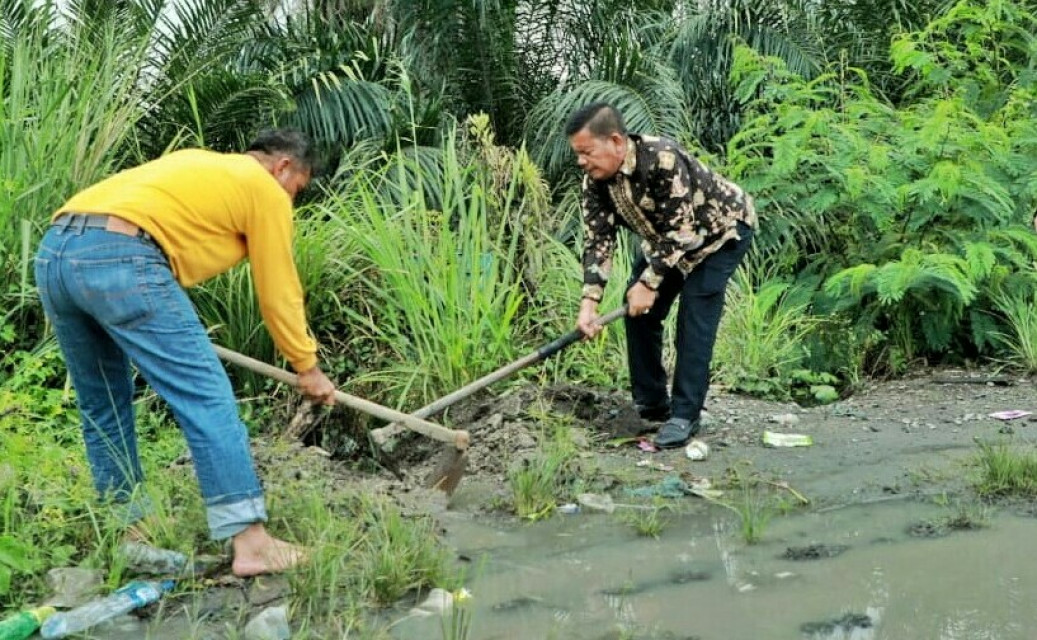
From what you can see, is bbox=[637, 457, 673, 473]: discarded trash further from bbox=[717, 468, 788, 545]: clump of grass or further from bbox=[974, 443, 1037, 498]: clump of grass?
bbox=[974, 443, 1037, 498]: clump of grass

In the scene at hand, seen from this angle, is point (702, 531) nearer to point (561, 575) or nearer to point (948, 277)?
point (561, 575)

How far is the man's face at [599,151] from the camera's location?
5406 millimetres

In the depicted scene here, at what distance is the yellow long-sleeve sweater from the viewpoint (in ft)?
12.2

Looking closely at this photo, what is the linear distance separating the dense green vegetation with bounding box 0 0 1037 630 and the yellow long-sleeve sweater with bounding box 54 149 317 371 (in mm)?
909

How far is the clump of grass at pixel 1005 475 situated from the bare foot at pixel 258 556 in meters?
2.82

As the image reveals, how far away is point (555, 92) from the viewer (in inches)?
400

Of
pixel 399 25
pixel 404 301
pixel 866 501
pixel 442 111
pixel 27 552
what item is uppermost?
pixel 399 25

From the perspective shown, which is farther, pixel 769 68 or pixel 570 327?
pixel 769 68

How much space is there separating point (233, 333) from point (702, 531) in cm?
287

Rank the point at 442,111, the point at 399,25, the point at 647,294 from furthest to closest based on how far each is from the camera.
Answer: the point at 399,25 < the point at 442,111 < the point at 647,294

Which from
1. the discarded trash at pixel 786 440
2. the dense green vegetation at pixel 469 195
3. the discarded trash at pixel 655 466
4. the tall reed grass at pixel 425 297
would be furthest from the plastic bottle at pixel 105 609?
the discarded trash at pixel 786 440

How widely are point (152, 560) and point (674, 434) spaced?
9.20 feet

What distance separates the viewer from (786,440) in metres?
5.92

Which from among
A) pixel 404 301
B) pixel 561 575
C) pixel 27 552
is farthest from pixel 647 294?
pixel 27 552
